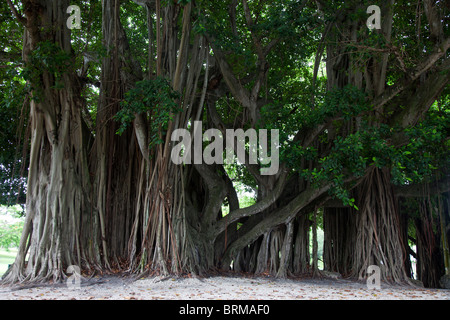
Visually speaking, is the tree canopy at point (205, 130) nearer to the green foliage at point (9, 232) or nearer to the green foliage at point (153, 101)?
the green foliage at point (153, 101)

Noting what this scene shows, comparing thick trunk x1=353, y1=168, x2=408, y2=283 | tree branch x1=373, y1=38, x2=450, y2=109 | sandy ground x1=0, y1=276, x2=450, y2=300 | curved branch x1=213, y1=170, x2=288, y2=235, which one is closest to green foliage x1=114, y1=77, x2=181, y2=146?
sandy ground x1=0, y1=276, x2=450, y2=300

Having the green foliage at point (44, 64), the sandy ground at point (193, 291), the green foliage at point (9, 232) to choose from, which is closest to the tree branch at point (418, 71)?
the sandy ground at point (193, 291)

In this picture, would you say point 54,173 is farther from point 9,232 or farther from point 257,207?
point 9,232

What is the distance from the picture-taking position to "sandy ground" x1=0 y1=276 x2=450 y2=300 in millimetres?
3535

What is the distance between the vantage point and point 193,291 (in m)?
3.91

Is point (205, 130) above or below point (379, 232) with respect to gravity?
above

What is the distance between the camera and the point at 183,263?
4.68 m

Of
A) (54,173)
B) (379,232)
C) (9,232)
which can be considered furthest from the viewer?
(9,232)

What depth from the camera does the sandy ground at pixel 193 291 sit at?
3.54m

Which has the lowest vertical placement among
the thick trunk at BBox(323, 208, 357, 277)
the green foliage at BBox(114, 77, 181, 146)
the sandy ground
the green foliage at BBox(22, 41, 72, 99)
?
the sandy ground

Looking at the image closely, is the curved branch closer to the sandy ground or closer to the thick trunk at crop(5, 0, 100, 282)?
the sandy ground

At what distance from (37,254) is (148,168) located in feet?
5.39

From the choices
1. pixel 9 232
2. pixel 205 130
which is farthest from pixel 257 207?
pixel 9 232

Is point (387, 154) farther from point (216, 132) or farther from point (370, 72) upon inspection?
point (216, 132)
